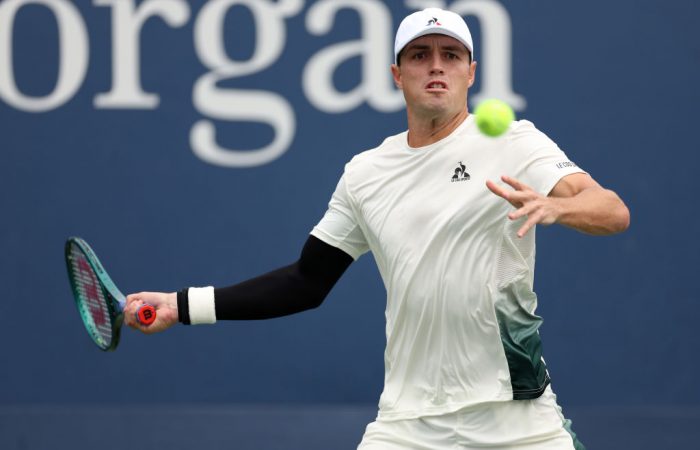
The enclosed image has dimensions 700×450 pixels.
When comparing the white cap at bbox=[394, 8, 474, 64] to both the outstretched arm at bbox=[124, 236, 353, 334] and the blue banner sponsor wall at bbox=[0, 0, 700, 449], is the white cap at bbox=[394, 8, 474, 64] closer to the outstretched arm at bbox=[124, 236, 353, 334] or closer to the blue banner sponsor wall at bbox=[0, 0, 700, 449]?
the outstretched arm at bbox=[124, 236, 353, 334]

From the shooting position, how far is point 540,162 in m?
3.41

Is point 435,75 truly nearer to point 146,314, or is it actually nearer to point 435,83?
point 435,83

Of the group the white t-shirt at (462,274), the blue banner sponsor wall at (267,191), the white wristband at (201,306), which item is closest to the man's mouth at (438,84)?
the white t-shirt at (462,274)

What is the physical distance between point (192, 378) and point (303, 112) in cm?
130

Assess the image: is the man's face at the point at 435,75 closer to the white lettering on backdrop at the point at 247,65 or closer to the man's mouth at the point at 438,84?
the man's mouth at the point at 438,84

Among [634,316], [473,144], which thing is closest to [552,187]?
[473,144]

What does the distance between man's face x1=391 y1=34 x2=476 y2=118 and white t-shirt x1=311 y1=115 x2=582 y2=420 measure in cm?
8

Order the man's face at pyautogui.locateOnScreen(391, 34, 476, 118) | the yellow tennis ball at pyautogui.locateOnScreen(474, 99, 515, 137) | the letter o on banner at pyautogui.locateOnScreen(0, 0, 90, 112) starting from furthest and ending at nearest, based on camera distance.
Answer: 1. the letter o on banner at pyautogui.locateOnScreen(0, 0, 90, 112)
2. the man's face at pyautogui.locateOnScreen(391, 34, 476, 118)
3. the yellow tennis ball at pyautogui.locateOnScreen(474, 99, 515, 137)

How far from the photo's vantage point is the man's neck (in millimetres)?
3660

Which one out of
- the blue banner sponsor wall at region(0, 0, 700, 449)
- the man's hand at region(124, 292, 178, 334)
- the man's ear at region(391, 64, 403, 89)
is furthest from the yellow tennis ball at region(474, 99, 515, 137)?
the blue banner sponsor wall at region(0, 0, 700, 449)

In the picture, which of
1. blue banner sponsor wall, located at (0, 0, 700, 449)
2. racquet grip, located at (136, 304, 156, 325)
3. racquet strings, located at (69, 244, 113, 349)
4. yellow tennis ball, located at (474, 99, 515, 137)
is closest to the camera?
yellow tennis ball, located at (474, 99, 515, 137)

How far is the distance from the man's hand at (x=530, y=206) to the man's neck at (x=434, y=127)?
1.69ft

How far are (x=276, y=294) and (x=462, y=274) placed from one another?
0.70 metres

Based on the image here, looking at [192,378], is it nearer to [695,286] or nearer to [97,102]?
[97,102]
